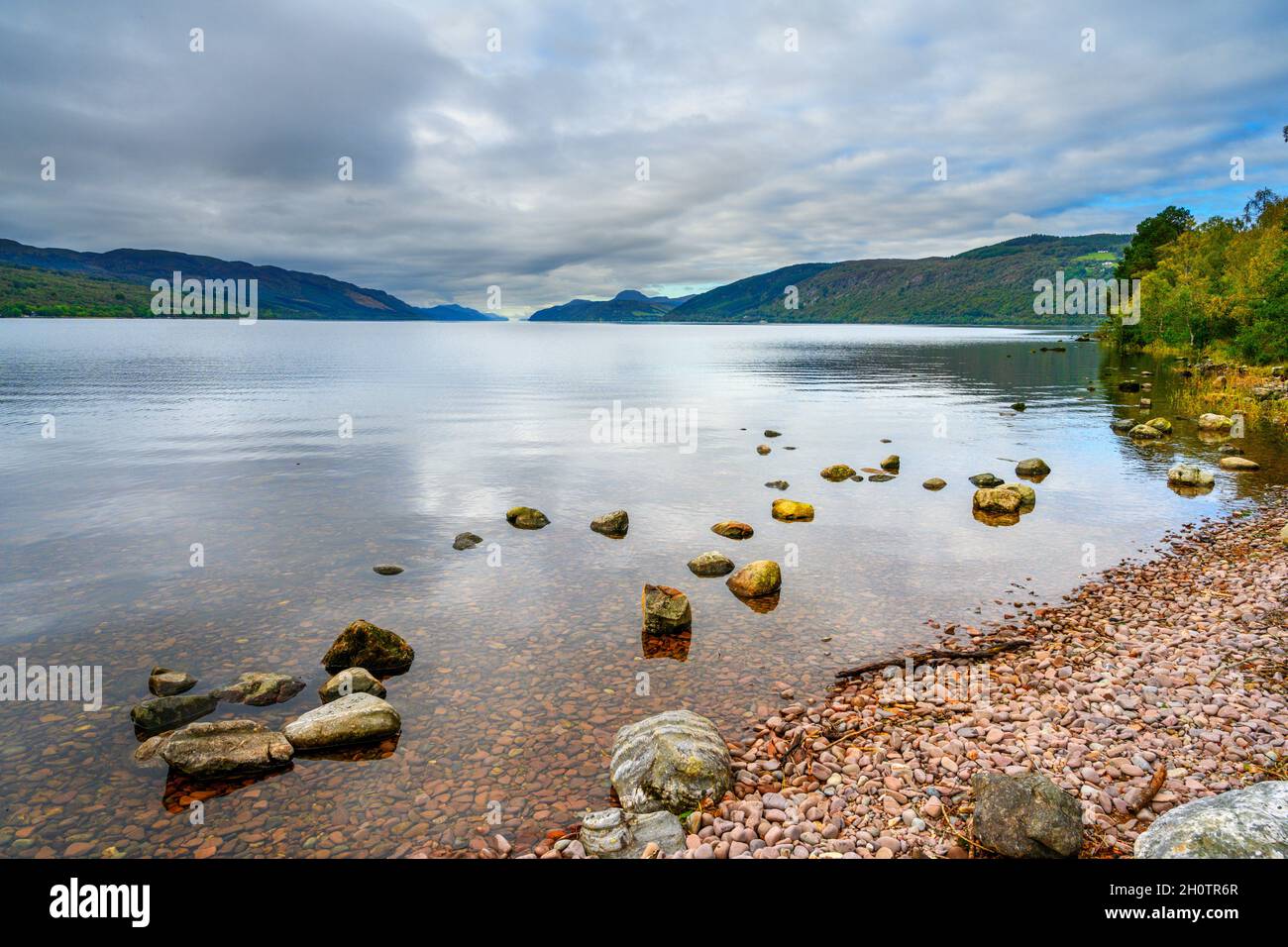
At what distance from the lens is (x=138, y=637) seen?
57.2 ft

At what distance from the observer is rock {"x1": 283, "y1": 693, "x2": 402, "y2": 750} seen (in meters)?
12.7

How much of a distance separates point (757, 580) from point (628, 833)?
1136cm

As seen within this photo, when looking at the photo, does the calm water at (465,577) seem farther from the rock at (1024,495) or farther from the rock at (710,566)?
the rock at (1024,495)

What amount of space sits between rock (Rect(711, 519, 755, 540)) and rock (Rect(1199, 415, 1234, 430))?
43.3m

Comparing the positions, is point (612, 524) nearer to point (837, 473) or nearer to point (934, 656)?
point (934, 656)

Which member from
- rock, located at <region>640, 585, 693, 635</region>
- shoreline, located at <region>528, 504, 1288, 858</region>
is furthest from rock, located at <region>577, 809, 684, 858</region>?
rock, located at <region>640, 585, 693, 635</region>

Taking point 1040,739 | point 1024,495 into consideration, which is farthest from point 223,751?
point 1024,495

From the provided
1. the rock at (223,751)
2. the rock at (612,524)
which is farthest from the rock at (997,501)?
the rock at (223,751)

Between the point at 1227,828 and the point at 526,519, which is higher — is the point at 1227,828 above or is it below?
below

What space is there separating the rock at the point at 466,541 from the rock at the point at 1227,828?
21.4 m

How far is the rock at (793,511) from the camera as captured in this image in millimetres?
28572

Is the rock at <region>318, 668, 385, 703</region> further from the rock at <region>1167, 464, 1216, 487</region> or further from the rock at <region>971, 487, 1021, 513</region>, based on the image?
the rock at <region>1167, 464, 1216, 487</region>

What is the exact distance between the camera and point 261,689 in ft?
48.1

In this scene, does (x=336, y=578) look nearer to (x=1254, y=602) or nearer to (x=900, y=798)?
(x=900, y=798)
